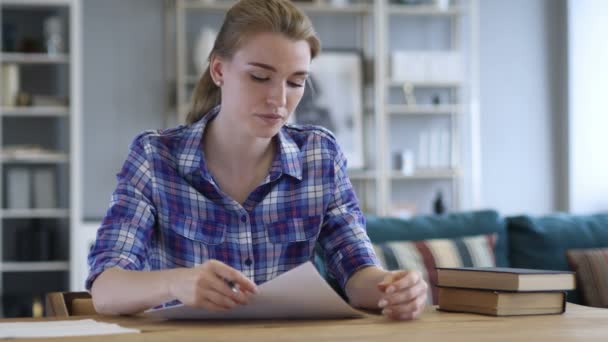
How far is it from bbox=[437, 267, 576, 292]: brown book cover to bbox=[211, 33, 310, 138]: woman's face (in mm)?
438

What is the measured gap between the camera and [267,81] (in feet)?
5.60

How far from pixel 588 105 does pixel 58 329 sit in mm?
5097

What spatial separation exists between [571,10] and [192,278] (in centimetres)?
515

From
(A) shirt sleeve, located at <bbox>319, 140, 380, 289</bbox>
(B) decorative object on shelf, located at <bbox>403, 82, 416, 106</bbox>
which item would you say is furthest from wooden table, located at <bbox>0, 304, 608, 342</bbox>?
(B) decorative object on shelf, located at <bbox>403, 82, 416, 106</bbox>

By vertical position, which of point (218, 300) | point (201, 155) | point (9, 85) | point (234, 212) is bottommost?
point (218, 300)

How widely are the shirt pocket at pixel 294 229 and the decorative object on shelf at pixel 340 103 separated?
378cm

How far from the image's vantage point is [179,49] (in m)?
5.37

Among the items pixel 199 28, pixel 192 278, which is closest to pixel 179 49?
pixel 199 28

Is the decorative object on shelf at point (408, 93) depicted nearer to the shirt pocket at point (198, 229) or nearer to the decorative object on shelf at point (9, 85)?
the decorative object on shelf at point (9, 85)

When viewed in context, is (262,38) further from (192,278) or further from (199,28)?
(199,28)

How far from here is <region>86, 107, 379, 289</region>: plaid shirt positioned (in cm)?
176

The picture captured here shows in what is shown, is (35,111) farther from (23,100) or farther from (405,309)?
(405,309)

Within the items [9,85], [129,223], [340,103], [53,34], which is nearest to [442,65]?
[340,103]

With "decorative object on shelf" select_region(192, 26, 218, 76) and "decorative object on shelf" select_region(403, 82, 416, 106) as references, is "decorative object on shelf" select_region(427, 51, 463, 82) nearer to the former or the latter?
"decorative object on shelf" select_region(403, 82, 416, 106)
